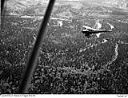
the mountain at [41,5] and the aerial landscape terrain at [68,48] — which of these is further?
the mountain at [41,5]

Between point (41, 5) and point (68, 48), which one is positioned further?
point (41, 5)

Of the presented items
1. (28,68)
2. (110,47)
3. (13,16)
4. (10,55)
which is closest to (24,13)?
(13,16)

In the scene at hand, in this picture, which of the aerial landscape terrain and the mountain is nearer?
the aerial landscape terrain

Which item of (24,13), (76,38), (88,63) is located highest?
(24,13)

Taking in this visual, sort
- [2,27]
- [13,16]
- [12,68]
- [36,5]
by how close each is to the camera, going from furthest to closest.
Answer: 1. [36,5]
2. [13,16]
3. [2,27]
4. [12,68]

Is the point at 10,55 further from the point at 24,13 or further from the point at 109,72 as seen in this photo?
the point at 109,72

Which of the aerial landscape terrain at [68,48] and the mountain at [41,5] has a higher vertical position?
the mountain at [41,5]

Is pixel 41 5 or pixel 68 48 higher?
pixel 41 5

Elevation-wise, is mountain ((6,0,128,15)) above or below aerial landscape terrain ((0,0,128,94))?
above
